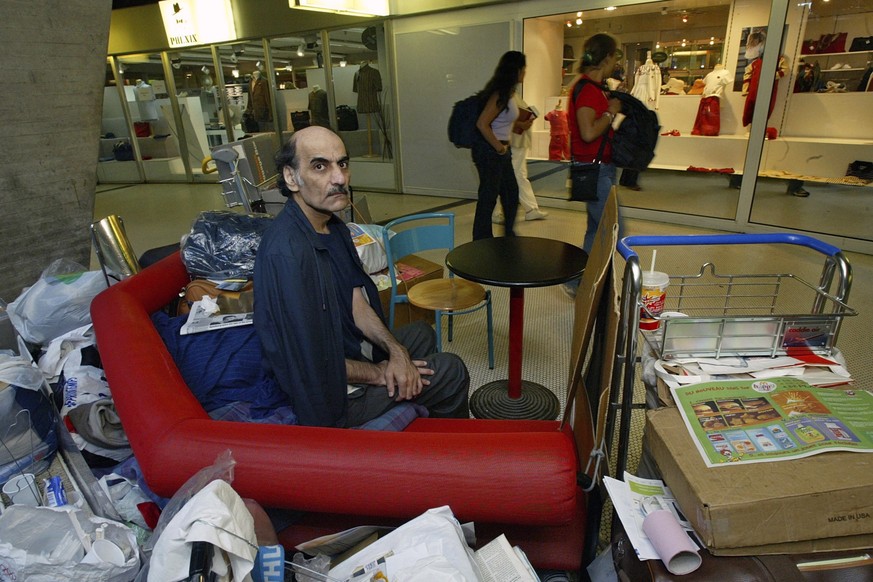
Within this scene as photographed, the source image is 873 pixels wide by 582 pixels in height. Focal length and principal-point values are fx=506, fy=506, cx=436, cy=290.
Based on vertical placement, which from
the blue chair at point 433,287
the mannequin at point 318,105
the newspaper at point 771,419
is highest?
the mannequin at point 318,105

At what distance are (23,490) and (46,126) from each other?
2.37 metres

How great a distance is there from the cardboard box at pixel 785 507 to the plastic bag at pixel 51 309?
2.39 meters

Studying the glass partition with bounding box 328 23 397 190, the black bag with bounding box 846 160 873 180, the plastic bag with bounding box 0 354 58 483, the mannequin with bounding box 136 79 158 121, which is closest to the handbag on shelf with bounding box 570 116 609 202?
the plastic bag with bounding box 0 354 58 483

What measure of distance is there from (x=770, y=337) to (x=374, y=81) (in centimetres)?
692

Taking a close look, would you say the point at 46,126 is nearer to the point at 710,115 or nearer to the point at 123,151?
the point at 710,115

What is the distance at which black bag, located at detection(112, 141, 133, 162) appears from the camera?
981 centimetres

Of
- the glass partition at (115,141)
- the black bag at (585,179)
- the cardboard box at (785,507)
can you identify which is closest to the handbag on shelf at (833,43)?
the black bag at (585,179)

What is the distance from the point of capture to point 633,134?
10.3 feet

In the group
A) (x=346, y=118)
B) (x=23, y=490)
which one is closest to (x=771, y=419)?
(x=23, y=490)

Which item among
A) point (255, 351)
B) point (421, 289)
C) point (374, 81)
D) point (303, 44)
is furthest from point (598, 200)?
point (303, 44)

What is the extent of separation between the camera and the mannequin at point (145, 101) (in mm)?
9453

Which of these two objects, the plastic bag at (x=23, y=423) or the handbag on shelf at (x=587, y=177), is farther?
the handbag on shelf at (x=587, y=177)

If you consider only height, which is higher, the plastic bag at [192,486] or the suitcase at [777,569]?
the plastic bag at [192,486]

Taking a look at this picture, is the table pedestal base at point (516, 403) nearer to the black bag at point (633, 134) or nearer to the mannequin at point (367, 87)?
the black bag at point (633, 134)
